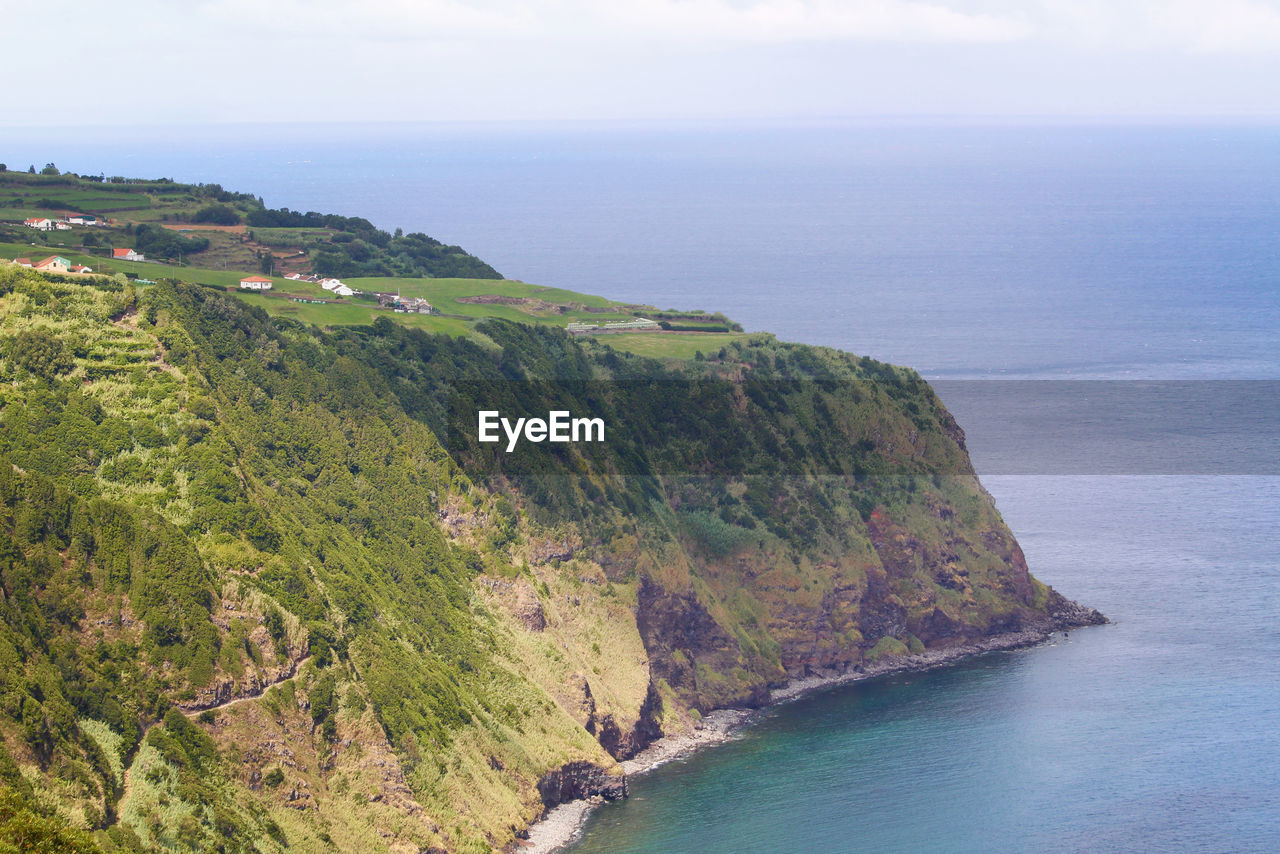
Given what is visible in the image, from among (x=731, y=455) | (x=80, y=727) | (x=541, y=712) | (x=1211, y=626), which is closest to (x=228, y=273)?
(x=731, y=455)

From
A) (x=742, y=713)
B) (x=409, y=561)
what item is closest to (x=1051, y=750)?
(x=742, y=713)

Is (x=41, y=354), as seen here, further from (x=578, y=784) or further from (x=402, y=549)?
(x=578, y=784)

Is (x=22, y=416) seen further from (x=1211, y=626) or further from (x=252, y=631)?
(x=1211, y=626)

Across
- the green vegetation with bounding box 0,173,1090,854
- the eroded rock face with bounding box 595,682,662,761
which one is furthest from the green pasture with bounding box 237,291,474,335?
the eroded rock face with bounding box 595,682,662,761

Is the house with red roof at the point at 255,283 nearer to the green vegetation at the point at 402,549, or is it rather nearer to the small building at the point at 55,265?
the green vegetation at the point at 402,549

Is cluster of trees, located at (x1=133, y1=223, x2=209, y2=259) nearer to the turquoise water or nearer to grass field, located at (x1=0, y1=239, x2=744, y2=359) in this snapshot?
grass field, located at (x1=0, y1=239, x2=744, y2=359)

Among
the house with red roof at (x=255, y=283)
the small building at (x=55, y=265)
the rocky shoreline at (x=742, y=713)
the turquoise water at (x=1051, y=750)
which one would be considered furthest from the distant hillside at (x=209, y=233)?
the turquoise water at (x=1051, y=750)
